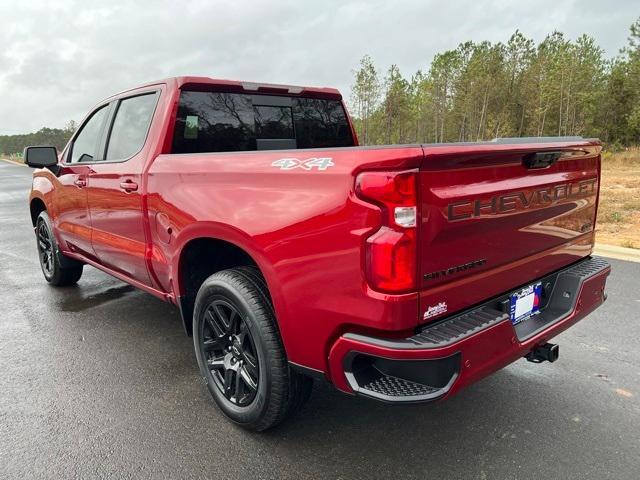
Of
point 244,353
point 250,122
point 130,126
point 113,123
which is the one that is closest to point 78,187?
point 113,123

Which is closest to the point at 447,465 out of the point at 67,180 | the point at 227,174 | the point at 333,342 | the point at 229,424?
the point at 333,342

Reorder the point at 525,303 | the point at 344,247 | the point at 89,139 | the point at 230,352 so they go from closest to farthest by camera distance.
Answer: the point at 344,247, the point at 525,303, the point at 230,352, the point at 89,139

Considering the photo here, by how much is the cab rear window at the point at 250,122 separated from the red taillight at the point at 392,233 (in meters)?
1.87

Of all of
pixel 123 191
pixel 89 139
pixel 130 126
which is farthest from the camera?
pixel 89 139

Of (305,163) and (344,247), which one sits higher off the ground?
(305,163)

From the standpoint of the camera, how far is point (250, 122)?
3.53 m

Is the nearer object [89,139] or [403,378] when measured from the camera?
[403,378]

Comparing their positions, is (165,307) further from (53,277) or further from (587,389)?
(587,389)

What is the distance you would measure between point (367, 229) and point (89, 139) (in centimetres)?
352

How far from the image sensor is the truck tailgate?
183 centimetres

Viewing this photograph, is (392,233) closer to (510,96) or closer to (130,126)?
(130,126)

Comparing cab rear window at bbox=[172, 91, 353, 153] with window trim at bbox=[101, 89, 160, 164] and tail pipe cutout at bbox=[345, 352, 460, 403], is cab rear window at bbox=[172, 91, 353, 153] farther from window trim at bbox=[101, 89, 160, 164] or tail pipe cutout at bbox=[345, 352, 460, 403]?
tail pipe cutout at bbox=[345, 352, 460, 403]

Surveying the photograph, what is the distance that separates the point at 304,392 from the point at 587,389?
1825 mm

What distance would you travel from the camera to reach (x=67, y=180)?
438 centimetres
